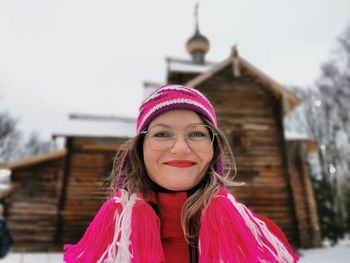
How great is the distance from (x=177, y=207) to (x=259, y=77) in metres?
11.6

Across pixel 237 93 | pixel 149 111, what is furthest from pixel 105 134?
pixel 149 111

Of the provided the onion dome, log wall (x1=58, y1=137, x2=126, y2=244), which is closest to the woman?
log wall (x1=58, y1=137, x2=126, y2=244)

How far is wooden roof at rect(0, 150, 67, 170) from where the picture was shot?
11547mm

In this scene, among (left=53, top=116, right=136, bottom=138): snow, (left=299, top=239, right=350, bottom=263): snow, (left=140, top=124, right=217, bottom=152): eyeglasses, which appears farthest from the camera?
(left=53, top=116, right=136, bottom=138): snow

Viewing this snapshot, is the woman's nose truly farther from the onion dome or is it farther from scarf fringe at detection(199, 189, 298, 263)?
the onion dome

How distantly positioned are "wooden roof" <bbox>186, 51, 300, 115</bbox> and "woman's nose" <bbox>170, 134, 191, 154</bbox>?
10279 mm

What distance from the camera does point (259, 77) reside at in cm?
1231

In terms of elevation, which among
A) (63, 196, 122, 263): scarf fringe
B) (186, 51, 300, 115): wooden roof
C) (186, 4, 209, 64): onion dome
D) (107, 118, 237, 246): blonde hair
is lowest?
(63, 196, 122, 263): scarf fringe

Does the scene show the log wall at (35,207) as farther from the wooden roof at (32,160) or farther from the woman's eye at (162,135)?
the woman's eye at (162,135)

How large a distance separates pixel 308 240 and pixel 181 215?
1264cm

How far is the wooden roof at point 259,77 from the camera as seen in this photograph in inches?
469

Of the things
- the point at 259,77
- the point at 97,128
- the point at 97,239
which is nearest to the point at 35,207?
the point at 97,128

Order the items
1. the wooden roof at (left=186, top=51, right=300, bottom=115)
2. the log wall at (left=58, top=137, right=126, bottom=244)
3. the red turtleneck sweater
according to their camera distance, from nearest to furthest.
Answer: the red turtleneck sweater → the log wall at (left=58, top=137, right=126, bottom=244) → the wooden roof at (left=186, top=51, right=300, bottom=115)

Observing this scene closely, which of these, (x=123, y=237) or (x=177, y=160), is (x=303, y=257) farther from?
(x=123, y=237)
